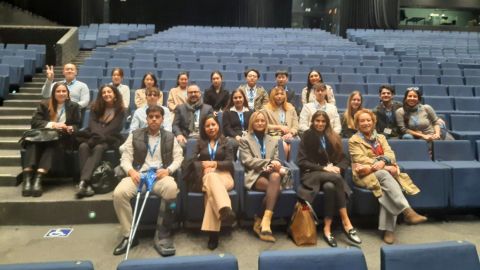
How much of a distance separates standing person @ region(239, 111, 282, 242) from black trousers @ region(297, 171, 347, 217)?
0.20 m

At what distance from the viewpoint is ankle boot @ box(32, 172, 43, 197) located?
2820 mm

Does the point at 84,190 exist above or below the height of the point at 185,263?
below

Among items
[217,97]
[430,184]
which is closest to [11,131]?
[217,97]

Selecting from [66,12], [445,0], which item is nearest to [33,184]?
[66,12]

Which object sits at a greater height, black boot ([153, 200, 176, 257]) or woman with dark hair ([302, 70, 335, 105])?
woman with dark hair ([302, 70, 335, 105])

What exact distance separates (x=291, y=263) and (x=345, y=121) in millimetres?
2423

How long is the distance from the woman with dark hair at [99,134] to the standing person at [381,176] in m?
1.91

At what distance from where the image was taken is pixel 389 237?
8.38 ft

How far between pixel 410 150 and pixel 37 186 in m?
3.04

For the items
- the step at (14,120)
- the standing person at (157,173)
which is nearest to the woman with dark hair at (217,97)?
the standing person at (157,173)

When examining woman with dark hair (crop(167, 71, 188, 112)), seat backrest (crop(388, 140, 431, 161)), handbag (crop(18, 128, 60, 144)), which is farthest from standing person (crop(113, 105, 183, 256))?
seat backrest (crop(388, 140, 431, 161))

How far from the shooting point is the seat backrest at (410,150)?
3199 mm

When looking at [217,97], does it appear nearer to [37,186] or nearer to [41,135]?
[41,135]

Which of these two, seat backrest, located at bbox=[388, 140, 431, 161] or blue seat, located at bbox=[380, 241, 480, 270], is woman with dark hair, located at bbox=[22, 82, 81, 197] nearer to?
blue seat, located at bbox=[380, 241, 480, 270]
